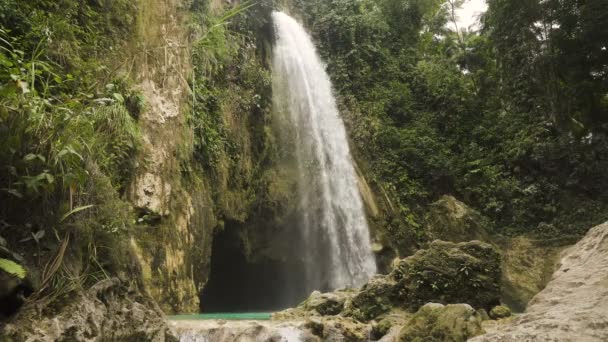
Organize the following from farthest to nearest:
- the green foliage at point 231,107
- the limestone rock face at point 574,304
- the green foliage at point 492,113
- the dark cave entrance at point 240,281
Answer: the green foliage at point 492,113 < the dark cave entrance at point 240,281 < the green foliage at point 231,107 < the limestone rock face at point 574,304

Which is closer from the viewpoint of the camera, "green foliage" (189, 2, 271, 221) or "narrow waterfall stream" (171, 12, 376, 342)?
"green foliage" (189, 2, 271, 221)

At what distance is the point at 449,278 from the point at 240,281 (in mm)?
7152

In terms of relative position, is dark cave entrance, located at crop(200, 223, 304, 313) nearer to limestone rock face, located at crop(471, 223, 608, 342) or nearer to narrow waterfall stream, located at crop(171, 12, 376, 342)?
narrow waterfall stream, located at crop(171, 12, 376, 342)

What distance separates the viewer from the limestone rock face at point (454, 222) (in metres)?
12.4

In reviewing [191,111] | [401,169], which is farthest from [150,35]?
[401,169]

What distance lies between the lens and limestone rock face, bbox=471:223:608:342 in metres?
2.42

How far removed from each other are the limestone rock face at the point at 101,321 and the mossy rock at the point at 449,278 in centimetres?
392

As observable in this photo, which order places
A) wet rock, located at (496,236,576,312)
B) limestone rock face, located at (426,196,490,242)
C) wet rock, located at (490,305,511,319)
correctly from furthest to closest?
limestone rock face, located at (426,196,490,242)
wet rock, located at (496,236,576,312)
wet rock, located at (490,305,511,319)

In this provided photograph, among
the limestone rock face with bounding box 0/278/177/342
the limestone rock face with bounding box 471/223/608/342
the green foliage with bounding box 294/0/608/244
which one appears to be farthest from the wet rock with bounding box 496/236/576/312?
the limestone rock face with bounding box 0/278/177/342

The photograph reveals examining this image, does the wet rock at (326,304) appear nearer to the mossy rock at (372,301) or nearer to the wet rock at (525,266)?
the mossy rock at (372,301)

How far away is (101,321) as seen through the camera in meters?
3.43

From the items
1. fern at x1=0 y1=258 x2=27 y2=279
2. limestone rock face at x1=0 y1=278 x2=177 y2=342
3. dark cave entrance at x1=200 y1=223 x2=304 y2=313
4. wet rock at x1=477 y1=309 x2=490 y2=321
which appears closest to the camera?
fern at x1=0 y1=258 x2=27 y2=279

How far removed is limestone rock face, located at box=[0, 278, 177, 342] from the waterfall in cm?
799

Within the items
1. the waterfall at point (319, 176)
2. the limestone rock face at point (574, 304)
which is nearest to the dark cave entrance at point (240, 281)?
the waterfall at point (319, 176)
